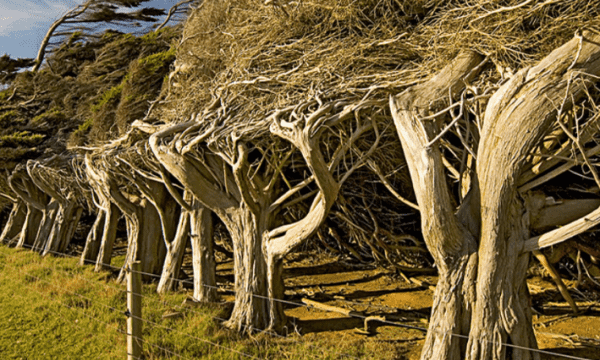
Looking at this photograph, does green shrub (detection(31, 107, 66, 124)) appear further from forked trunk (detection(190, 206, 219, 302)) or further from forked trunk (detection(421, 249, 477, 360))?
forked trunk (detection(421, 249, 477, 360))

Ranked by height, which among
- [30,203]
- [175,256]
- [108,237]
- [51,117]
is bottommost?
[175,256]

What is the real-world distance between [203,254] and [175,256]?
1134mm

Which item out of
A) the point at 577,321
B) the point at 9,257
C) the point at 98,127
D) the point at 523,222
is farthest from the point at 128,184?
the point at 577,321

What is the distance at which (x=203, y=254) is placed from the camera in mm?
9000

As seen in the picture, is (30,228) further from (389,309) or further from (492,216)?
(492,216)

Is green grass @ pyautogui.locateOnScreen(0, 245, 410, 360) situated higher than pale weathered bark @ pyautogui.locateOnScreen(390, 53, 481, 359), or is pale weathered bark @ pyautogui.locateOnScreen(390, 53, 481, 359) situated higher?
pale weathered bark @ pyautogui.locateOnScreen(390, 53, 481, 359)

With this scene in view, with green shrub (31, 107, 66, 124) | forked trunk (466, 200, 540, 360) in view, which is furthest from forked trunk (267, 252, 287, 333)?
green shrub (31, 107, 66, 124)

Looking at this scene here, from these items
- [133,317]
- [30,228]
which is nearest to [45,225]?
[30,228]

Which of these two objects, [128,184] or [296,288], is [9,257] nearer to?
[128,184]

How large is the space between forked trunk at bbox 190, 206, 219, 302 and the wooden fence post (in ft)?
11.2

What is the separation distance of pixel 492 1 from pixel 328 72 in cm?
237

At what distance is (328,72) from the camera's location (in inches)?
272

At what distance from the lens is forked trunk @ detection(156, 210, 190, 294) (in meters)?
9.71

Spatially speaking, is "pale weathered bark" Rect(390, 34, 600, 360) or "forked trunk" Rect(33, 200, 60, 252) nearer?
"pale weathered bark" Rect(390, 34, 600, 360)
